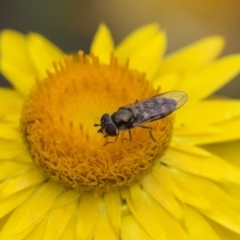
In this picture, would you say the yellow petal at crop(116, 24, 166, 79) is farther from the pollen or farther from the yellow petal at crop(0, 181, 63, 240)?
the yellow petal at crop(0, 181, 63, 240)

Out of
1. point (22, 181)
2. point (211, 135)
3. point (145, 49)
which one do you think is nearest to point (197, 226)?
point (211, 135)

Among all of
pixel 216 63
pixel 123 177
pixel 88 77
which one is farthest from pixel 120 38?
pixel 123 177

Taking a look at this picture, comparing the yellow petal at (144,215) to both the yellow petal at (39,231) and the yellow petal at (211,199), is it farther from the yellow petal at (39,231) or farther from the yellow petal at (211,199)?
the yellow petal at (39,231)

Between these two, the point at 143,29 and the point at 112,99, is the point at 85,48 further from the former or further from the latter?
the point at 112,99

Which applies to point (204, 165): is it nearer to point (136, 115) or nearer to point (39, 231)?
point (136, 115)

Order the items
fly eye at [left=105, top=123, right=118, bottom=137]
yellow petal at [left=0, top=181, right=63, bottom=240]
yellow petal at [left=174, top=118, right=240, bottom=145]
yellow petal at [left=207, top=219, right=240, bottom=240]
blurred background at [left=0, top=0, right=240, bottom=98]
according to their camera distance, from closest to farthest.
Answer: fly eye at [left=105, top=123, right=118, bottom=137] → yellow petal at [left=0, top=181, right=63, bottom=240] → yellow petal at [left=207, top=219, right=240, bottom=240] → yellow petal at [left=174, top=118, right=240, bottom=145] → blurred background at [left=0, top=0, right=240, bottom=98]

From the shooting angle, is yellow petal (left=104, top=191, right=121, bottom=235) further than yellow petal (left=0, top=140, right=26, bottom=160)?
No

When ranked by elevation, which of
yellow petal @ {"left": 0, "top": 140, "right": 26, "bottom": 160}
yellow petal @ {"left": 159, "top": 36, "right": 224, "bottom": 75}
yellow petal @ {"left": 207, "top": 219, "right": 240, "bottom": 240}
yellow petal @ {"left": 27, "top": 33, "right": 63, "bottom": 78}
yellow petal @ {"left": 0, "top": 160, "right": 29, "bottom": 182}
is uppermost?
yellow petal @ {"left": 27, "top": 33, "right": 63, "bottom": 78}

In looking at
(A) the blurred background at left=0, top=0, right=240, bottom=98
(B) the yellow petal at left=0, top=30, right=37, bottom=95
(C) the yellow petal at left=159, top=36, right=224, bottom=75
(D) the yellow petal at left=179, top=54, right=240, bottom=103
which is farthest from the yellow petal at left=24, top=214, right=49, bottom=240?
(A) the blurred background at left=0, top=0, right=240, bottom=98
